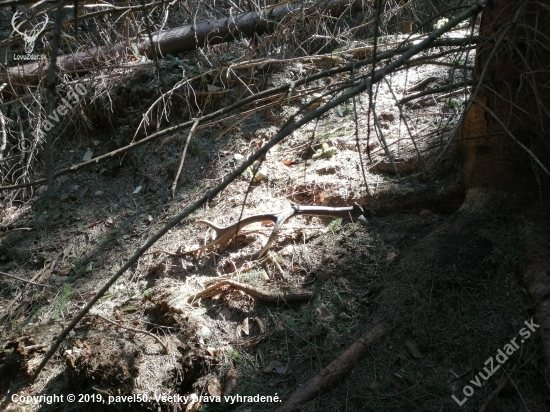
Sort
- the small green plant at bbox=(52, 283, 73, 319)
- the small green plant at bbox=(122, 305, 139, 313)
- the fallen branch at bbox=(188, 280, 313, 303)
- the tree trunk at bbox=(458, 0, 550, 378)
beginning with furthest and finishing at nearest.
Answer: the small green plant at bbox=(52, 283, 73, 319), the small green plant at bbox=(122, 305, 139, 313), the fallen branch at bbox=(188, 280, 313, 303), the tree trunk at bbox=(458, 0, 550, 378)

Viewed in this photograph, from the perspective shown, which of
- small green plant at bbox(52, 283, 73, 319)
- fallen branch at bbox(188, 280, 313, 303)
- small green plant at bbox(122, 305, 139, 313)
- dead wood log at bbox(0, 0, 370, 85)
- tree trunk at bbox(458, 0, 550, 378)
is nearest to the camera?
tree trunk at bbox(458, 0, 550, 378)

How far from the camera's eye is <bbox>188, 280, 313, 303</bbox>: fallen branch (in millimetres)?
3102

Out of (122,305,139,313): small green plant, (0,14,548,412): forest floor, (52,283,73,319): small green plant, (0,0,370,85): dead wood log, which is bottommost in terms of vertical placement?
(52,283,73,319): small green plant

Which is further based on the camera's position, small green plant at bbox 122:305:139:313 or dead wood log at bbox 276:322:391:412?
small green plant at bbox 122:305:139:313

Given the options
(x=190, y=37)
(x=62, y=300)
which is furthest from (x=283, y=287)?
(x=190, y=37)

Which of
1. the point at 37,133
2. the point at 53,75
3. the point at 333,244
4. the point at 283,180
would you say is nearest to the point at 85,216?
the point at 37,133

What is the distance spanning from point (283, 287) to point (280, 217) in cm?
53

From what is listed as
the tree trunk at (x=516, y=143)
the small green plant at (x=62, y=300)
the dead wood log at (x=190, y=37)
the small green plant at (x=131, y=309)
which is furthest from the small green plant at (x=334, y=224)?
the dead wood log at (x=190, y=37)

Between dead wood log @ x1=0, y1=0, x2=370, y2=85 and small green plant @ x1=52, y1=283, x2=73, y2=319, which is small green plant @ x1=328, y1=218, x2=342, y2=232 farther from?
dead wood log @ x1=0, y1=0, x2=370, y2=85

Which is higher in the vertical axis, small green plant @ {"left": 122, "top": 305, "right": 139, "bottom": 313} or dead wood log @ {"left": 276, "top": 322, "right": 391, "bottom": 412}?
dead wood log @ {"left": 276, "top": 322, "right": 391, "bottom": 412}

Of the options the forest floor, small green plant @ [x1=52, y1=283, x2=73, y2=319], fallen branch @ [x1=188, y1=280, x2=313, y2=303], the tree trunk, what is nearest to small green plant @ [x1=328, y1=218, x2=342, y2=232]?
the forest floor

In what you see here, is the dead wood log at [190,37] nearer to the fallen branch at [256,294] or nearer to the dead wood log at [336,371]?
the fallen branch at [256,294]

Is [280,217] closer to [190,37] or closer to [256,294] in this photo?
[256,294]

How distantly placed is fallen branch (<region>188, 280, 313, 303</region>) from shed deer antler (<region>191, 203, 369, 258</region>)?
305 mm
